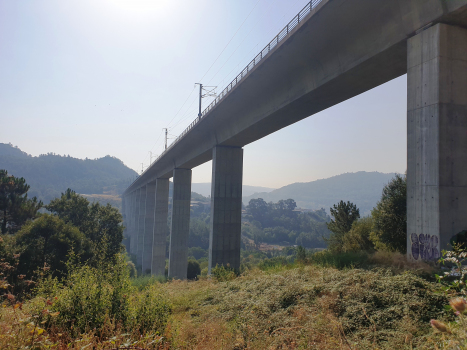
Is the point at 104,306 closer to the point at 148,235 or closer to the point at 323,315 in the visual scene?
the point at 323,315

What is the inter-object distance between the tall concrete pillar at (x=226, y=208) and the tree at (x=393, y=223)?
12442mm

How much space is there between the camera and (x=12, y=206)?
29328 mm

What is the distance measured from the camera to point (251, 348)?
16.9ft

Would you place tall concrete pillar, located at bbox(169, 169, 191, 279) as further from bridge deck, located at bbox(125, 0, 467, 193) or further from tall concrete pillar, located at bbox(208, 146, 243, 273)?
bridge deck, located at bbox(125, 0, 467, 193)

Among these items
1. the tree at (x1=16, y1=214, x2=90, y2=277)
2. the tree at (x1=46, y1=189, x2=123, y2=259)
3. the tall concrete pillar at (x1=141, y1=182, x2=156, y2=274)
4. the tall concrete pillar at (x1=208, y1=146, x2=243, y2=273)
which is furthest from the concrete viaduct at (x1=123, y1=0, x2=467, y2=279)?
the tall concrete pillar at (x1=141, y1=182, x2=156, y2=274)

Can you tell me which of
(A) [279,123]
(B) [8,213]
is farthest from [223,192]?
(B) [8,213]

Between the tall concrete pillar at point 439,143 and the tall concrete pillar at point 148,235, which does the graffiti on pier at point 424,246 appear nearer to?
the tall concrete pillar at point 439,143

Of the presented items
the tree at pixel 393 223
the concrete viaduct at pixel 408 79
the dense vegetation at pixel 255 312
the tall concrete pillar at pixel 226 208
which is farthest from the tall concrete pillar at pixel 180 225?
the dense vegetation at pixel 255 312

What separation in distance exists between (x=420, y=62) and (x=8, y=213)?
3711cm

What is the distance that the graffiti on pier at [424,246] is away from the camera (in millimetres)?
8233

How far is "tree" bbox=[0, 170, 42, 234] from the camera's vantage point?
29.0 metres

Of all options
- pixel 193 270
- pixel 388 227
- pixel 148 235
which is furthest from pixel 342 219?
pixel 148 235

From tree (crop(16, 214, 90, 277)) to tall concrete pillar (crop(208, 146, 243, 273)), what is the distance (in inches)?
459

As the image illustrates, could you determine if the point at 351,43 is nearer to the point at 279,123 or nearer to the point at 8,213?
the point at 279,123
